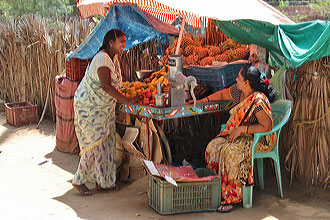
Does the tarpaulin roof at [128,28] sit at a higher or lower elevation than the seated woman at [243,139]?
higher

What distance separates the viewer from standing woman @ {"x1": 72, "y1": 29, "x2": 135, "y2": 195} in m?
4.48

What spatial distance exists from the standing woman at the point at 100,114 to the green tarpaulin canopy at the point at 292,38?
4.57 feet

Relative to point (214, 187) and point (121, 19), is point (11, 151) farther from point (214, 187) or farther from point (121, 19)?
point (214, 187)

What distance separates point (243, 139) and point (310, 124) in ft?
3.04

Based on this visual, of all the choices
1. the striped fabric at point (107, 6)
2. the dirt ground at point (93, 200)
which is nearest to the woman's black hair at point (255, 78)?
the striped fabric at point (107, 6)

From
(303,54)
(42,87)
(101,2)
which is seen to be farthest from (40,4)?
(303,54)

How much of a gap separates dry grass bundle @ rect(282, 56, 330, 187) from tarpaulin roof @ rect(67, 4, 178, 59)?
2.17 meters

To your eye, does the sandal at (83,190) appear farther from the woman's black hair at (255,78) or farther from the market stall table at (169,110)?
the woman's black hair at (255,78)

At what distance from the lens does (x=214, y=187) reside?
13.6 feet

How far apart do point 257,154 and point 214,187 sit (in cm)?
58

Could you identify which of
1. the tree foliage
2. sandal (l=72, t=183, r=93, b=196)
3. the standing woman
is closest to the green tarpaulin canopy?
the standing woman

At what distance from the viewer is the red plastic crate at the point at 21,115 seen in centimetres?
781

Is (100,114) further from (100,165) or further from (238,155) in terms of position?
(238,155)

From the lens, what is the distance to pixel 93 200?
4555 mm
